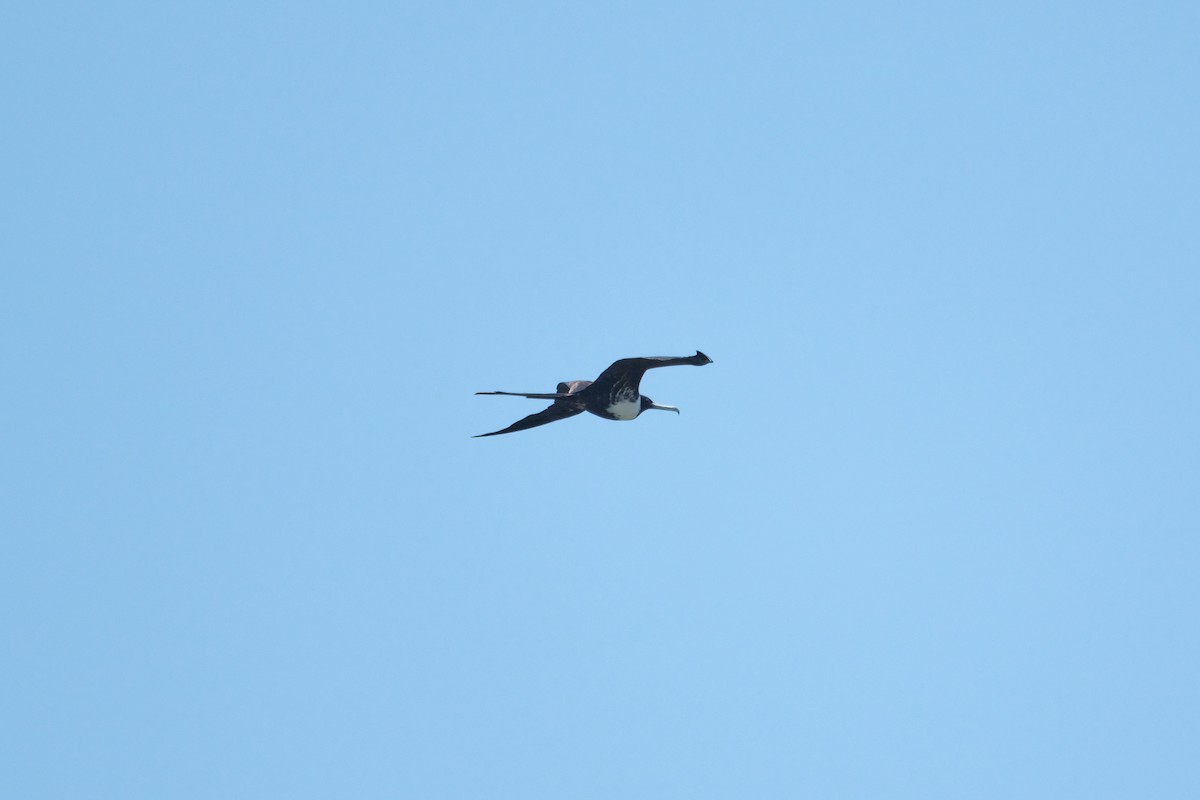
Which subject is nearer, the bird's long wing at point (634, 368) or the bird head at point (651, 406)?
the bird's long wing at point (634, 368)

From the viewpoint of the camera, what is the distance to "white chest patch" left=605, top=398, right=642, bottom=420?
30297 mm

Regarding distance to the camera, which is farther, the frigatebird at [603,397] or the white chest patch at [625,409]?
the white chest patch at [625,409]

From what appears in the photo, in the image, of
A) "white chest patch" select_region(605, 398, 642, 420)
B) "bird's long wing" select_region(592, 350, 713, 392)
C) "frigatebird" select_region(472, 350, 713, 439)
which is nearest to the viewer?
"bird's long wing" select_region(592, 350, 713, 392)

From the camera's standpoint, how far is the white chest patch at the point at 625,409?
30297 mm

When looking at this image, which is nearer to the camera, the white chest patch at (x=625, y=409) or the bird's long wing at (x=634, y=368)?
the bird's long wing at (x=634, y=368)

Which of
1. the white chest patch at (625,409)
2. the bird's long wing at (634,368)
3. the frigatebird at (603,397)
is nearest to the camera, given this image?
the bird's long wing at (634,368)

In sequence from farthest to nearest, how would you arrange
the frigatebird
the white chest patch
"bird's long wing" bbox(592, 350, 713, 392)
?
the white chest patch, the frigatebird, "bird's long wing" bbox(592, 350, 713, 392)

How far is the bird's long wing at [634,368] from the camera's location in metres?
27.0

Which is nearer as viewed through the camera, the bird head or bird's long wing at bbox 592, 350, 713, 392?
bird's long wing at bbox 592, 350, 713, 392

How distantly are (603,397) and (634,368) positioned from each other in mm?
1200

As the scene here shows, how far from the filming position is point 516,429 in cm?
3106

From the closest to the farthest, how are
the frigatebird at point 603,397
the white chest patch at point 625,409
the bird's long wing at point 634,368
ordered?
the bird's long wing at point 634,368 → the frigatebird at point 603,397 → the white chest patch at point 625,409

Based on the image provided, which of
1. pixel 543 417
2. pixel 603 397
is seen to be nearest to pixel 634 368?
pixel 603 397

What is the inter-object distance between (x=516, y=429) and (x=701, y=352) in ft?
18.3
